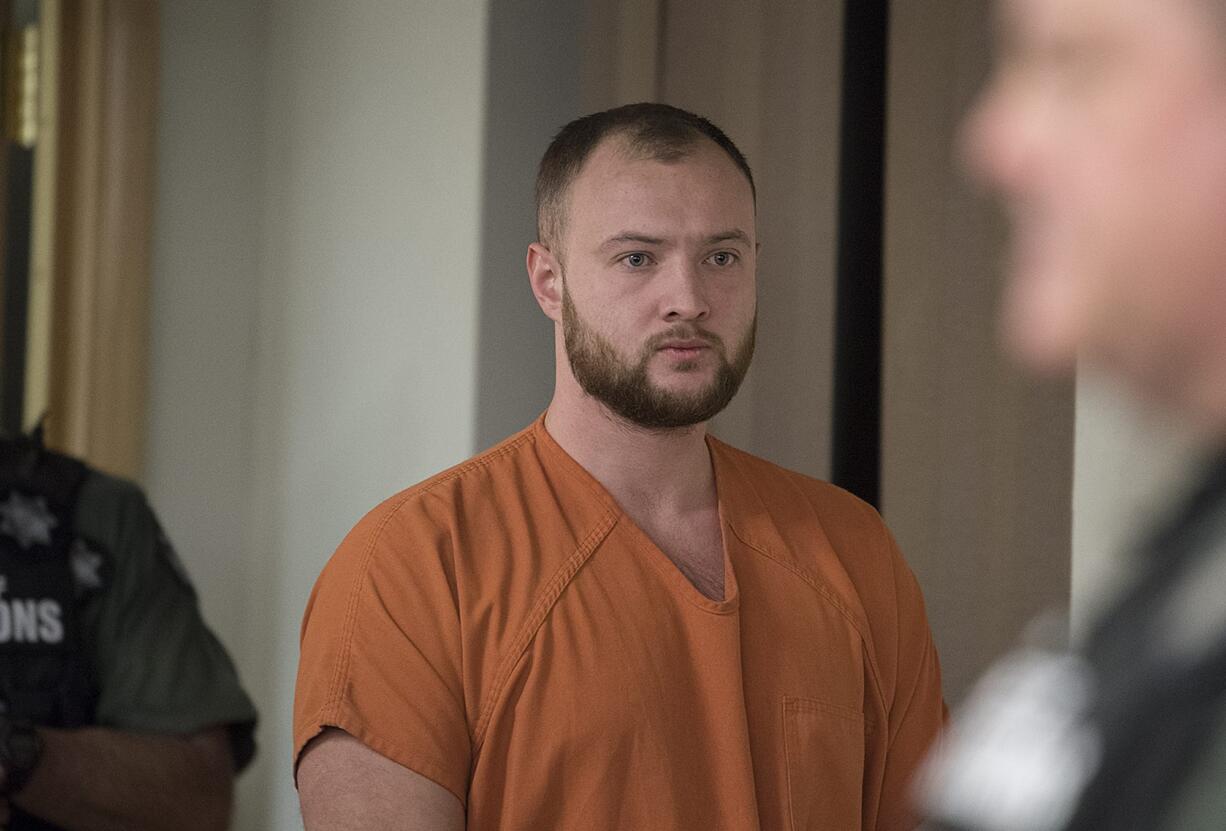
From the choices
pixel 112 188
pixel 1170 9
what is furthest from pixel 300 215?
pixel 1170 9

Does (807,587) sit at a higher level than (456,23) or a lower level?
lower

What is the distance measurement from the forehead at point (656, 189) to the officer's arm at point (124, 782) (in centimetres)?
103

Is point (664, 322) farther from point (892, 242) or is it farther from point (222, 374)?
point (222, 374)

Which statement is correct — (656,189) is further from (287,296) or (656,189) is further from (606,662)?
(287,296)

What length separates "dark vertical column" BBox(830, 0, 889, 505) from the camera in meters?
2.13

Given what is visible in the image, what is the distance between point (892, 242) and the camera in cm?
201

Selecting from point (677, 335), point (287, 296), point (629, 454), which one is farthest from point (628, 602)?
point (287, 296)

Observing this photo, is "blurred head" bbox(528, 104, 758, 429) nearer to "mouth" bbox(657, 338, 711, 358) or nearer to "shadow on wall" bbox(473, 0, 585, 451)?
"mouth" bbox(657, 338, 711, 358)

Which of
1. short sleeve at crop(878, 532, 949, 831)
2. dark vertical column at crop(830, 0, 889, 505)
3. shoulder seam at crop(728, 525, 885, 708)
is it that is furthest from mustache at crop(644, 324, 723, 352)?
dark vertical column at crop(830, 0, 889, 505)

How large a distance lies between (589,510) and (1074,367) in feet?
1.88

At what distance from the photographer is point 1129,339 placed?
475mm

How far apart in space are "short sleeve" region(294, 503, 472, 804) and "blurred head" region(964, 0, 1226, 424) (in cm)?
94

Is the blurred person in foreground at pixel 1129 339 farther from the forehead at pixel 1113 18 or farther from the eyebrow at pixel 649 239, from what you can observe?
the eyebrow at pixel 649 239

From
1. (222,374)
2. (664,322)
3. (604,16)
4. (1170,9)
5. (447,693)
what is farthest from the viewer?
(222,374)
